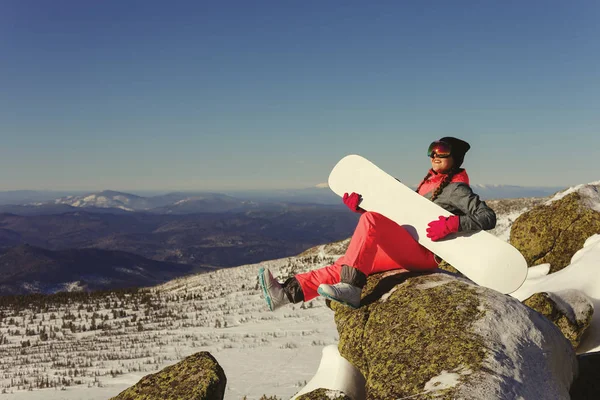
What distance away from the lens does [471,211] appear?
4941 millimetres

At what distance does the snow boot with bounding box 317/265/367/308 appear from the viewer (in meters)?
4.70

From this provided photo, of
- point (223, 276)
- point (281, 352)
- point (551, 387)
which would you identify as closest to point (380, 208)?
point (551, 387)

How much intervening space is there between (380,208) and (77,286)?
15720 centimetres

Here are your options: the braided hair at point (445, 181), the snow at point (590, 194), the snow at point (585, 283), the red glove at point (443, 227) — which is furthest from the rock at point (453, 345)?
the snow at point (590, 194)

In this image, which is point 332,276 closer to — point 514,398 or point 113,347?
point 514,398

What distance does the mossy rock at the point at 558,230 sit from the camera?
981 centimetres

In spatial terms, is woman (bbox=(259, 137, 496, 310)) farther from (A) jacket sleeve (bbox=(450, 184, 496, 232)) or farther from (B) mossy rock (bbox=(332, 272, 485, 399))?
(B) mossy rock (bbox=(332, 272, 485, 399))

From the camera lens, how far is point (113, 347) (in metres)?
13.3

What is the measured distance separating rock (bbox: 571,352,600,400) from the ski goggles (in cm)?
304

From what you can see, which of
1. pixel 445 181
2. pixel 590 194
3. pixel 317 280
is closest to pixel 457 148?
pixel 445 181

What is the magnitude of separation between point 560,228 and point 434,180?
6.54m

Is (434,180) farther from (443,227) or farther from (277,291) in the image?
(277,291)

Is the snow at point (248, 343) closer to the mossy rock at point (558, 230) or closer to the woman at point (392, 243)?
the mossy rock at point (558, 230)

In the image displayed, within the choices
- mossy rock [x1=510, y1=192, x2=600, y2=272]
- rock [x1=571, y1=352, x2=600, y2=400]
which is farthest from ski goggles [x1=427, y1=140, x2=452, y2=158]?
mossy rock [x1=510, y1=192, x2=600, y2=272]
